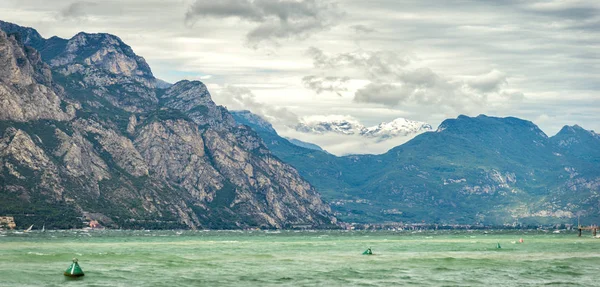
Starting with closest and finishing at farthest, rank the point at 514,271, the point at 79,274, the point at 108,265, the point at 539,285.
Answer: the point at 539,285, the point at 79,274, the point at 514,271, the point at 108,265

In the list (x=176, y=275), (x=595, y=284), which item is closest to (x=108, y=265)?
(x=176, y=275)

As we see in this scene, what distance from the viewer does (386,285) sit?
112 m

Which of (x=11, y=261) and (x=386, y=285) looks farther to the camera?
(x=11, y=261)

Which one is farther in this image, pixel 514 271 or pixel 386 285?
pixel 514 271

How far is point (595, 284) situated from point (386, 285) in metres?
28.4

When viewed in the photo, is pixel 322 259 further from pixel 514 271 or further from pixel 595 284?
pixel 595 284

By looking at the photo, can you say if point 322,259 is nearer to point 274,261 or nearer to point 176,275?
point 274,261

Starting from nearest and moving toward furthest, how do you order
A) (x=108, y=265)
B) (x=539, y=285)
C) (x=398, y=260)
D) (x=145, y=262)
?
(x=539, y=285) < (x=108, y=265) < (x=145, y=262) < (x=398, y=260)

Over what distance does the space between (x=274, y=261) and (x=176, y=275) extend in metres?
40.3

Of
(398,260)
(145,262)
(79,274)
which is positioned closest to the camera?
(79,274)

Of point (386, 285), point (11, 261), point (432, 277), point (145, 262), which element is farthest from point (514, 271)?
point (11, 261)

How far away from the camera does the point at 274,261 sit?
16275cm

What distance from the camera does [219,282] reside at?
11544cm

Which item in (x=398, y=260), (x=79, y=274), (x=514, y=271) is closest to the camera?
(x=79, y=274)
